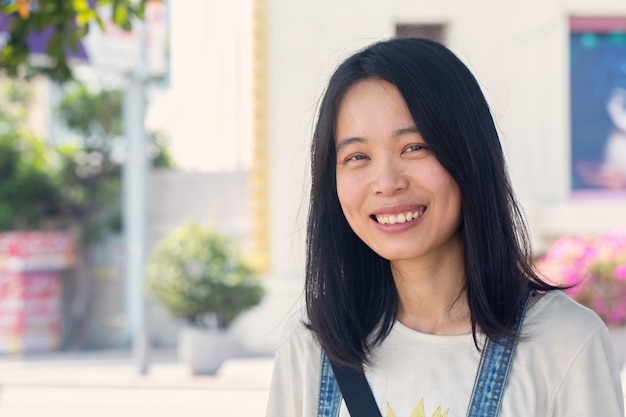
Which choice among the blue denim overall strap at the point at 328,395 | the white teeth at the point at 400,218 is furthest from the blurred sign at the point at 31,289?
the white teeth at the point at 400,218

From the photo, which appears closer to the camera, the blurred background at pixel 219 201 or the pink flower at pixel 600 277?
the pink flower at pixel 600 277

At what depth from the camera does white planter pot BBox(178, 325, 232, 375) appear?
1250cm

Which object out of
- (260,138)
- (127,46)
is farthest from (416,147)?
(127,46)

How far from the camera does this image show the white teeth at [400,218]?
7.09 ft

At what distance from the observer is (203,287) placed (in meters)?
12.2

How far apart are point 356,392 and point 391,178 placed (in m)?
0.41

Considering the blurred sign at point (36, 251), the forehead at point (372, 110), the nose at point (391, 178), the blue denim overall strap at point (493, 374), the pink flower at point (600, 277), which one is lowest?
the blurred sign at point (36, 251)

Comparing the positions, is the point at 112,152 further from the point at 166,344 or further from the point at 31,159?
the point at 166,344

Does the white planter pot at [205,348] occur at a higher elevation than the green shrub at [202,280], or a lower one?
lower

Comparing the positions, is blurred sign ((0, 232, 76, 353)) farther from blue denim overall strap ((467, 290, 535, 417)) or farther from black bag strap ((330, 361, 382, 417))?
blue denim overall strap ((467, 290, 535, 417))

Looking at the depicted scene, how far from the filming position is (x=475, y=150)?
212cm

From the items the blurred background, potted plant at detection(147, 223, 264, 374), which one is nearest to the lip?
the blurred background

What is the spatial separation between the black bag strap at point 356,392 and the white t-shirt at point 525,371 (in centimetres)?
2

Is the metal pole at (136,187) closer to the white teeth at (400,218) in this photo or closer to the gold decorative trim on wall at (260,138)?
the gold decorative trim on wall at (260,138)
